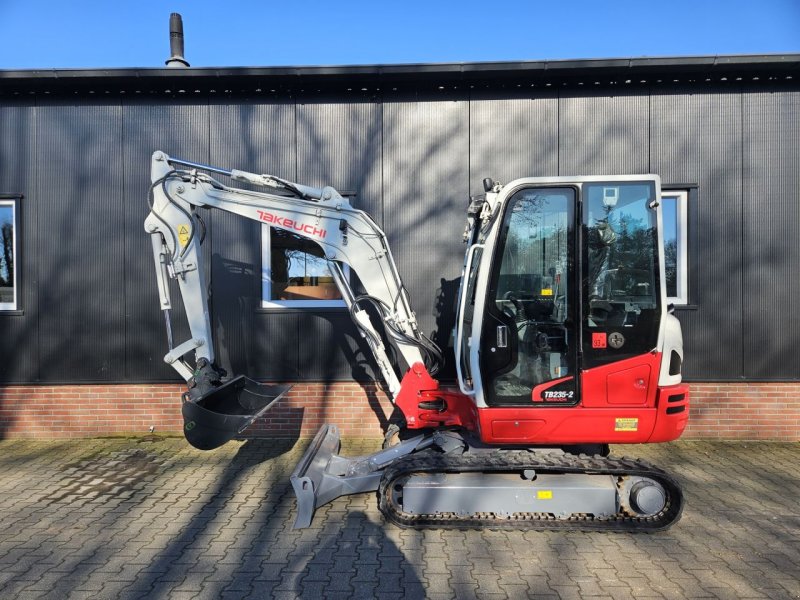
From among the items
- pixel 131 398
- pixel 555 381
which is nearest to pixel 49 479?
pixel 131 398

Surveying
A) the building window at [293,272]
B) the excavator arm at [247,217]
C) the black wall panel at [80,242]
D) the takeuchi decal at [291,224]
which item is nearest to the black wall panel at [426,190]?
the building window at [293,272]

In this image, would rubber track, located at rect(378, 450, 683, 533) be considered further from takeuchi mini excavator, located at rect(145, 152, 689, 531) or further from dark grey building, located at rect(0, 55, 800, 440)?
dark grey building, located at rect(0, 55, 800, 440)

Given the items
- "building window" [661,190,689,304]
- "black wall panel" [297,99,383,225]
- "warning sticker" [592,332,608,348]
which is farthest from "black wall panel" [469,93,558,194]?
"warning sticker" [592,332,608,348]

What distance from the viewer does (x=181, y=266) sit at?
167 inches

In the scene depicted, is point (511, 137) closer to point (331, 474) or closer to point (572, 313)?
point (572, 313)

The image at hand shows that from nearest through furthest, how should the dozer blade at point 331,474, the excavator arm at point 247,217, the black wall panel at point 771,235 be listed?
the dozer blade at point 331,474, the excavator arm at point 247,217, the black wall panel at point 771,235

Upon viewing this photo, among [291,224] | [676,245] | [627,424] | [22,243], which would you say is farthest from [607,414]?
[22,243]

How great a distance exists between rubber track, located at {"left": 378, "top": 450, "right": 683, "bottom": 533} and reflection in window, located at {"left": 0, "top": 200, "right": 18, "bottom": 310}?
5865 millimetres

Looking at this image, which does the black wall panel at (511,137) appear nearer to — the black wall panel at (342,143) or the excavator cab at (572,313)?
the black wall panel at (342,143)

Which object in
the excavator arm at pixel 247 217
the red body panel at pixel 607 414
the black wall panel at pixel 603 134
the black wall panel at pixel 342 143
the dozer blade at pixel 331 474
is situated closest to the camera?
the red body panel at pixel 607 414

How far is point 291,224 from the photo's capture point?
4371 mm

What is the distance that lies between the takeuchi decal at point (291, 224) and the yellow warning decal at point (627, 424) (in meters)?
2.87

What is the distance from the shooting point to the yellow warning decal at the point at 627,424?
371cm

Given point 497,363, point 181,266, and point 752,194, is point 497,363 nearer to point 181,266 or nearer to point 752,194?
point 181,266
